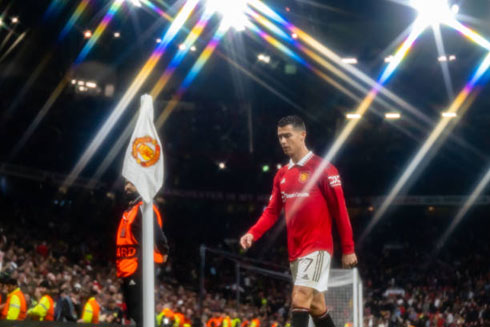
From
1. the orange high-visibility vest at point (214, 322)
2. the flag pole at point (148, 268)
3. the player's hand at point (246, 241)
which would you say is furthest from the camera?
the orange high-visibility vest at point (214, 322)

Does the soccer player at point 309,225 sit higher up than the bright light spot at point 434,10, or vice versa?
the bright light spot at point 434,10

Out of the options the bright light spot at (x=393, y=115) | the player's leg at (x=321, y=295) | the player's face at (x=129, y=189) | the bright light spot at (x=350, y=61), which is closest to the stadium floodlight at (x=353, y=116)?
the bright light spot at (x=393, y=115)

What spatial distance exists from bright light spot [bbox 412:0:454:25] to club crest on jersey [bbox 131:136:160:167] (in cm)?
1853

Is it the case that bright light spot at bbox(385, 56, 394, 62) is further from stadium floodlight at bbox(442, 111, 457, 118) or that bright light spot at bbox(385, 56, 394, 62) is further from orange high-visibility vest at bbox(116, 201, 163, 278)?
orange high-visibility vest at bbox(116, 201, 163, 278)

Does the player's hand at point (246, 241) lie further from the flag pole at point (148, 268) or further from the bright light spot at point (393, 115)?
the bright light spot at point (393, 115)

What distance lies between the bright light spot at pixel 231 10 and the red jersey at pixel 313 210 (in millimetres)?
17941

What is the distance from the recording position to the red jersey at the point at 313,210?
5.54 m

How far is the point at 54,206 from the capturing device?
28203mm

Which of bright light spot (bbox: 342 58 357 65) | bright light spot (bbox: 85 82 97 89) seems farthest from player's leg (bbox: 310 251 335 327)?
bright light spot (bbox: 85 82 97 89)

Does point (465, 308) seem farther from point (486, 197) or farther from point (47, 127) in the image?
Answer: point (47, 127)

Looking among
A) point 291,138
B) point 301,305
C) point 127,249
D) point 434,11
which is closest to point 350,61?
point 434,11

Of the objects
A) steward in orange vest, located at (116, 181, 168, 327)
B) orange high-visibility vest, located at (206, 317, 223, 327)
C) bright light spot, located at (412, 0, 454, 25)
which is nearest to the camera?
steward in orange vest, located at (116, 181, 168, 327)

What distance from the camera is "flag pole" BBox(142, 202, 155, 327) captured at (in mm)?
4027

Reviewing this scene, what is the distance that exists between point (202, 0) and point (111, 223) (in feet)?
31.6
